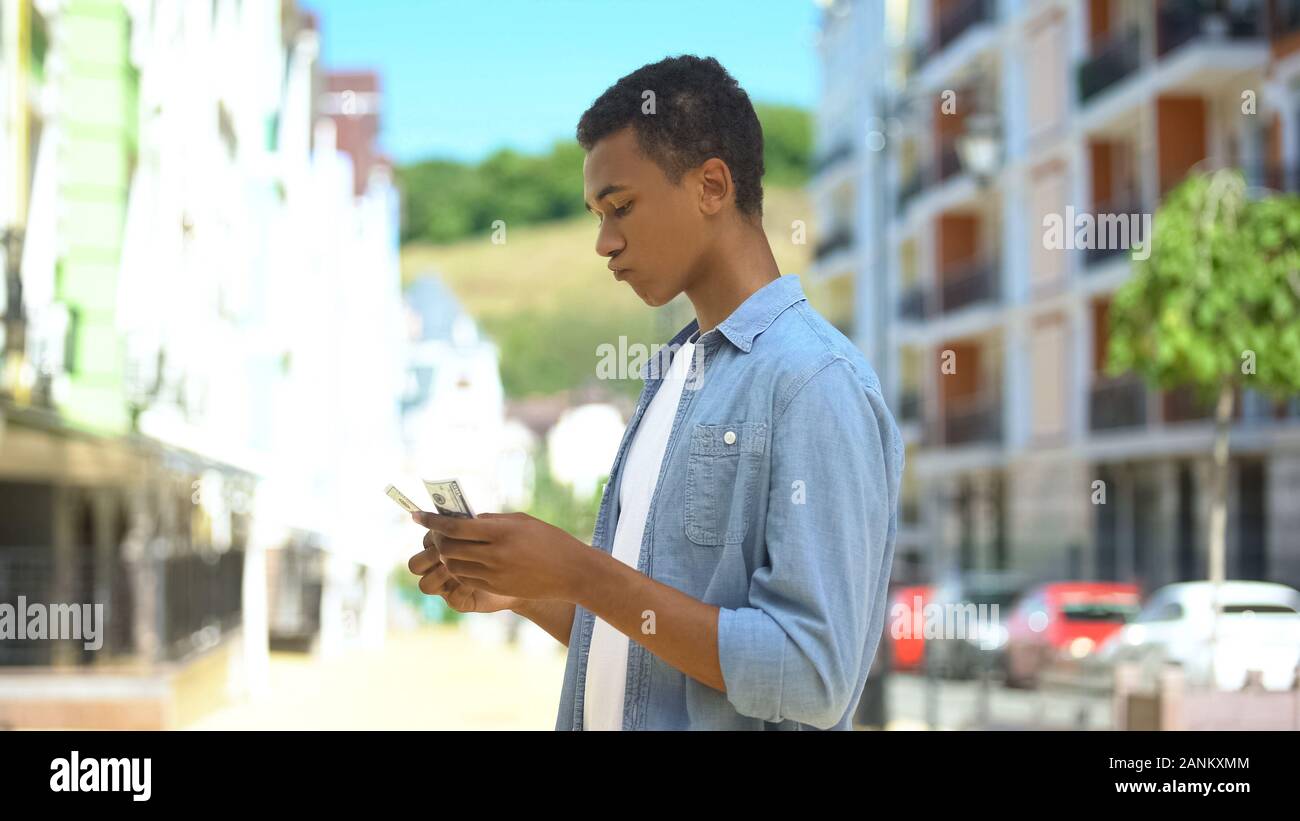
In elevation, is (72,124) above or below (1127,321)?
above

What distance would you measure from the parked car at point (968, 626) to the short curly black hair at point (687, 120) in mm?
20368

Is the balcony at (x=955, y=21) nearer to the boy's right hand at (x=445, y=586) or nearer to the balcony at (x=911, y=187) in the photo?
the balcony at (x=911, y=187)

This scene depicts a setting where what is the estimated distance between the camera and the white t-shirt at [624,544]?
2119 mm

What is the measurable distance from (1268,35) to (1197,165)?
2.56 m

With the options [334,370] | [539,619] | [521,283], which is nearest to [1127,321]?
[539,619]

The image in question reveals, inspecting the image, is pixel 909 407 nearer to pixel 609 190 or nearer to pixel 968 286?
pixel 968 286

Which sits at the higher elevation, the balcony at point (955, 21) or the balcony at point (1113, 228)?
the balcony at point (955, 21)

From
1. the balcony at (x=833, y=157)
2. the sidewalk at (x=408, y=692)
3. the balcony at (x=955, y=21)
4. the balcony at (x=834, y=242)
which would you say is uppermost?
the balcony at (x=955, y=21)

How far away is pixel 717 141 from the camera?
2.12 metres

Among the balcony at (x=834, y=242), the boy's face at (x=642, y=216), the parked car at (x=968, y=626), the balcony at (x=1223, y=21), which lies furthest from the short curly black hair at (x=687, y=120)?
the balcony at (x=834, y=242)
